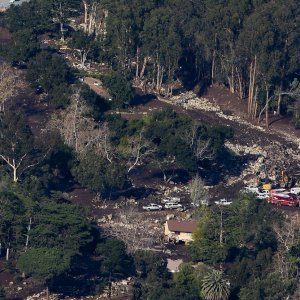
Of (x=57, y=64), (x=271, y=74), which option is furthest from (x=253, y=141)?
(x=57, y=64)

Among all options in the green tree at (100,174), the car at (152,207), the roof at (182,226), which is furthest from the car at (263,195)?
the green tree at (100,174)

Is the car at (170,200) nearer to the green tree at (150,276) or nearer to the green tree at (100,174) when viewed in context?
the green tree at (100,174)

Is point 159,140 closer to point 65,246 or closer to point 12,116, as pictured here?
point 12,116

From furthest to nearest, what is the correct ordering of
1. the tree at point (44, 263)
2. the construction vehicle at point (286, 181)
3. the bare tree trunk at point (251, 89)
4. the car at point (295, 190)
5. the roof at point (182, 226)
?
the bare tree trunk at point (251, 89) < the construction vehicle at point (286, 181) < the car at point (295, 190) < the roof at point (182, 226) < the tree at point (44, 263)

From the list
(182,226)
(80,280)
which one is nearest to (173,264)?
(80,280)

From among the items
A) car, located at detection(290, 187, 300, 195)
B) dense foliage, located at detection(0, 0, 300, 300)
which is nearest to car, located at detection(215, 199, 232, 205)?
dense foliage, located at detection(0, 0, 300, 300)
